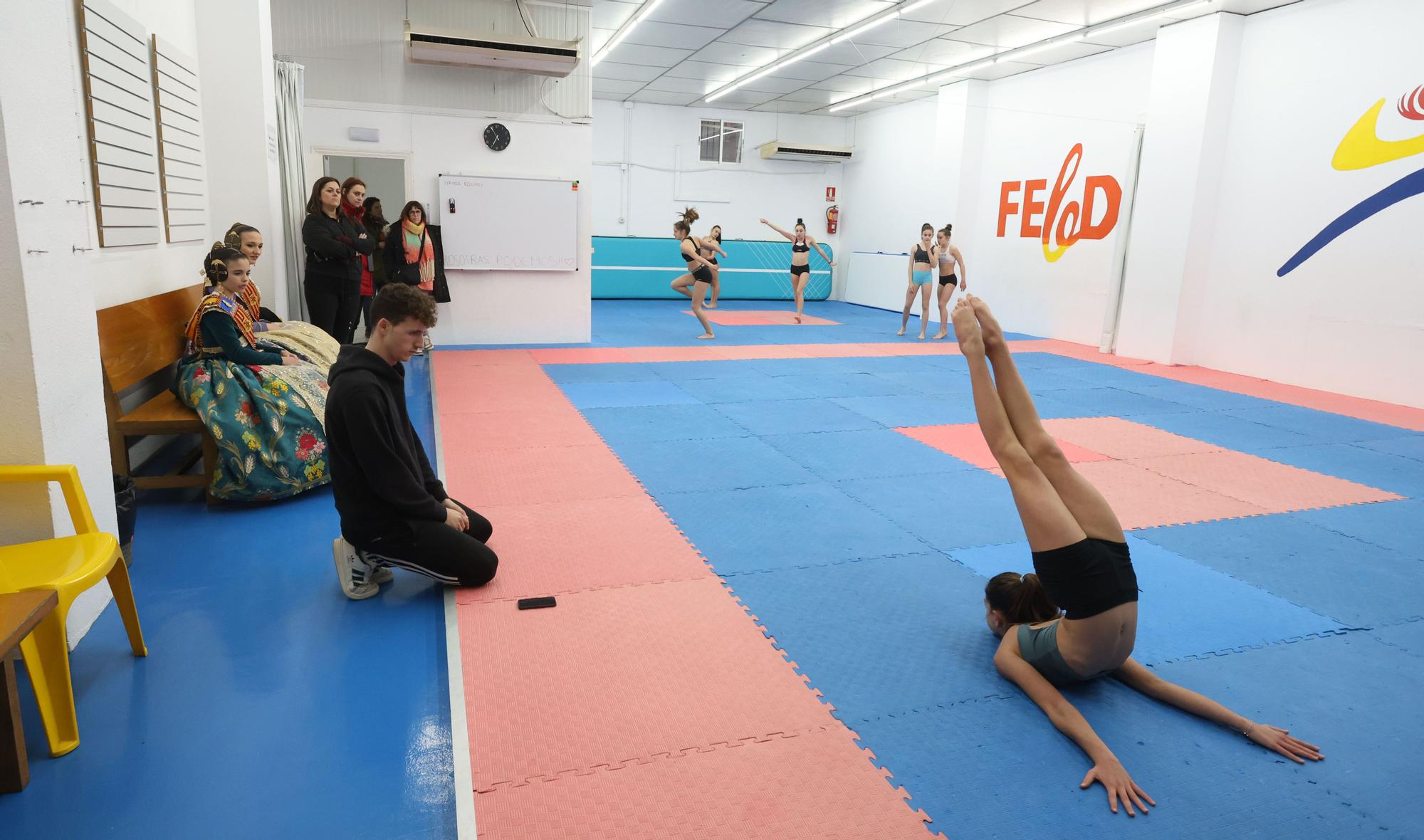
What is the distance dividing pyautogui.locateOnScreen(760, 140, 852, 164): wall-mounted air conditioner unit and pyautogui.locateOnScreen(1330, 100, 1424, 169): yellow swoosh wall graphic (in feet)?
32.3

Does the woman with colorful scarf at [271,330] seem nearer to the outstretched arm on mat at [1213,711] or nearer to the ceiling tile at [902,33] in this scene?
the outstretched arm on mat at [1213,711]

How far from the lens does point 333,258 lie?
713cm

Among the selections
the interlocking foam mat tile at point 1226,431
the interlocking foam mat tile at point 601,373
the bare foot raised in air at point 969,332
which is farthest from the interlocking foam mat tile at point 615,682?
the interlocking foam mat tile at point 1226,431

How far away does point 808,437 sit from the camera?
19.9 ft

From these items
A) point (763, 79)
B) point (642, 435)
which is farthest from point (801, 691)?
point (763, 79)

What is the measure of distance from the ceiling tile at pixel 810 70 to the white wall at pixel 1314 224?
537cm

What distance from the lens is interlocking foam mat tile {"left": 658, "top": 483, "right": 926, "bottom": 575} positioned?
155 inches

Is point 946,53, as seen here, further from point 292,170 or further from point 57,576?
point 57,576

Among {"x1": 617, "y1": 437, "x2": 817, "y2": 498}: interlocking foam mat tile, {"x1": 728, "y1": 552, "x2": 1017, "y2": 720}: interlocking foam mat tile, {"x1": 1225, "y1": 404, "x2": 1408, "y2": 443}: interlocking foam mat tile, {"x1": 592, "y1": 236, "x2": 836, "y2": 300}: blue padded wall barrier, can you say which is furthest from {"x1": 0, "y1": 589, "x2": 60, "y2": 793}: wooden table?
{"x1": 592, "y1": 236, "x2": 836, "y2": 300}: blue padded wall barrier

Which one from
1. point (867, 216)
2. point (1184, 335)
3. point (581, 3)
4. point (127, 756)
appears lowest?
point (127, 756)

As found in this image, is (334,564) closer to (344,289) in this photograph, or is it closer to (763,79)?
(344,289)

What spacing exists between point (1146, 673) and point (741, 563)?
5.49 ft

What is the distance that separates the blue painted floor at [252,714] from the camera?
7.20ft

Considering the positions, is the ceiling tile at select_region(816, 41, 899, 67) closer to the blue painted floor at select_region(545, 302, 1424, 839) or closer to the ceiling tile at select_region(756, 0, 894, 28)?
the ceiling tile at select_region(756, 0, 894, 28)
